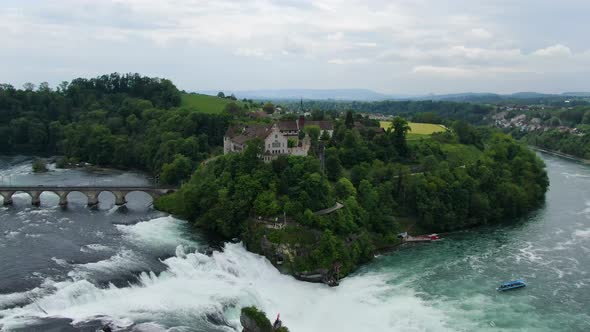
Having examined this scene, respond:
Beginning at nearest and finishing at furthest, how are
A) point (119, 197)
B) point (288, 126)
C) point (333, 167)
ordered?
1. point (333, 167)
2. point (119, 197)
3. point (288, 126)

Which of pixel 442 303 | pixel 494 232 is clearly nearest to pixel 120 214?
pixel 442 303

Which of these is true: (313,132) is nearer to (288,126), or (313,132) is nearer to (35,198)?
(288,126)

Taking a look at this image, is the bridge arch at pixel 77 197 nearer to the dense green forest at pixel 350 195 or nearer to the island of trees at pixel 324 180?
the island of trees at pixel 324 180

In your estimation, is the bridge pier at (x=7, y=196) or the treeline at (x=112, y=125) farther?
the treeline at (x=112, y=125)

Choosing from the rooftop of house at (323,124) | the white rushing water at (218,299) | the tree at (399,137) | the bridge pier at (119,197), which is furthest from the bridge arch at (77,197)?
the tree at (399,137)

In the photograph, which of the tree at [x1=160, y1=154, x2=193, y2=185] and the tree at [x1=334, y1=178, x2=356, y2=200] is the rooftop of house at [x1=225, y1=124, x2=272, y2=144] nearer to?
the tree at [x1=160, y1=154, x2=193, y2=185]

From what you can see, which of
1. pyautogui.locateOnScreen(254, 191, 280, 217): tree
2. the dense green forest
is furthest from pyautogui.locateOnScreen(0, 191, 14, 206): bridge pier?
pyautogui.locateOnScreen(254, 191, 280, 217): tree

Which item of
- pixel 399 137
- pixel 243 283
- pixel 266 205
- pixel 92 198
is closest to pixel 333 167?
pixel 266 205

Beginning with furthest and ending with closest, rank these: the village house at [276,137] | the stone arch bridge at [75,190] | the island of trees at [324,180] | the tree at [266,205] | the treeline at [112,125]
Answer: the treeline at [112,125]
the stone arch bridge at [75,190]
the village house at [276,137]
the tree at [266,205]
the island of trees at [324,180]
